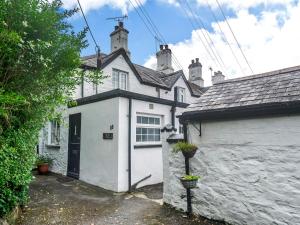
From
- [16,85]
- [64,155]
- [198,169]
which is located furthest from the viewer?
[64,155]

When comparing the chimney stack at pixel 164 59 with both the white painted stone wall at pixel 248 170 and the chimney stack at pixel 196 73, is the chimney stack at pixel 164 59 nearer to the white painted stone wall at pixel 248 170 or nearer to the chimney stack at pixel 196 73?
the chimney stack at pixel 196 73

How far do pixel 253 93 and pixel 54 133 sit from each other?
10938 mm

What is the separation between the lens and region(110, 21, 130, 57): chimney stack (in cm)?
1602

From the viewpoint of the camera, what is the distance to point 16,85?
4.84m

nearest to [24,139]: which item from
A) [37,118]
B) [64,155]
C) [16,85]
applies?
[37,118]

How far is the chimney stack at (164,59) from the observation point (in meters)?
20.6

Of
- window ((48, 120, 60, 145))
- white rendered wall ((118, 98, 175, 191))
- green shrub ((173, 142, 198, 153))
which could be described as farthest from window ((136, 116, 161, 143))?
window ((48, 120, 60, 145))

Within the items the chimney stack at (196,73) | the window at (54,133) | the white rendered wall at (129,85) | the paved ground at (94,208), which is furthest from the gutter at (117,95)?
the chimney stack at (196,73)

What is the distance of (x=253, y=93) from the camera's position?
620 centimetres

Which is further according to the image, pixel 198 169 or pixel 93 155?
pixel 93 155

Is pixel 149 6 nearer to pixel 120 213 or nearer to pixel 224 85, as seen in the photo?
pixel 224 85

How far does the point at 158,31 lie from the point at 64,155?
796 centimetres

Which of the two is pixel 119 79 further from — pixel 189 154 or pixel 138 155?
pixel 189 154

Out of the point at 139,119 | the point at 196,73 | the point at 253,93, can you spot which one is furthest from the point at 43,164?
the point at 196,73
